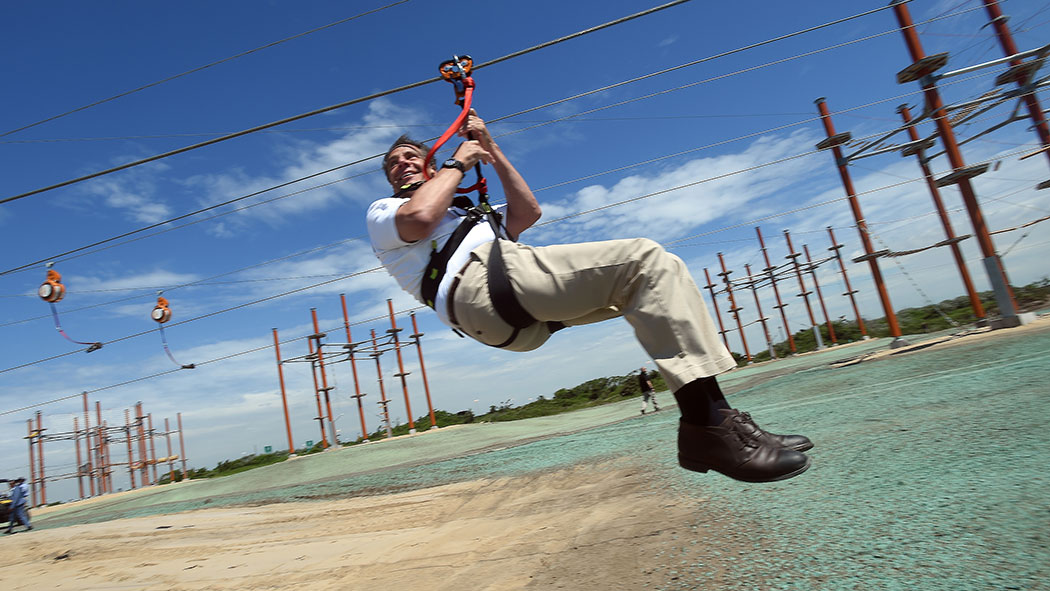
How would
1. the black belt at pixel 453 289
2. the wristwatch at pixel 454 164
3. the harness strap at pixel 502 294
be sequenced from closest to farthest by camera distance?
the harness strap at pixel 502 294 < the black belt at pixel 453 289 < the wristwatch at pixel 454 164

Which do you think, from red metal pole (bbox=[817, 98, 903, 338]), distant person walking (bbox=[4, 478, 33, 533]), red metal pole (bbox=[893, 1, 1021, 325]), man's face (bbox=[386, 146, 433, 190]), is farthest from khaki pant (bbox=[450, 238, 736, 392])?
distant person walking (bbox=[4, 478, 33, 533])

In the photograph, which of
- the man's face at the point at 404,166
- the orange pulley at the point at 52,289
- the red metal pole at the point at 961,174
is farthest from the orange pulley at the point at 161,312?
the red metal pole at the point at 961,174

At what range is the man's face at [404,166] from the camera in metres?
2.64

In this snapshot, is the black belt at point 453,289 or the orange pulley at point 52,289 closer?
the black belt at point 453,289

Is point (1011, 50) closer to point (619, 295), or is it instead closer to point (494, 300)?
point (619, 295)

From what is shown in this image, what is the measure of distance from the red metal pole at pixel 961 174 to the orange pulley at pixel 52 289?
57.9 ft

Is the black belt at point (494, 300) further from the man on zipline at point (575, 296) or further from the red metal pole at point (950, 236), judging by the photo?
the red metal pole at point (950, 236)

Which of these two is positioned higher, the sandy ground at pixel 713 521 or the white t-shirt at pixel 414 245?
the white t-shirt at pixel 414 245

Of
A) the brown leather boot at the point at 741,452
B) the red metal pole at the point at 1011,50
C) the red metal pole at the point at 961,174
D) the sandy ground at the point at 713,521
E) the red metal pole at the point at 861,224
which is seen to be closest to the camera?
the brown leather boot at the point at 741,452

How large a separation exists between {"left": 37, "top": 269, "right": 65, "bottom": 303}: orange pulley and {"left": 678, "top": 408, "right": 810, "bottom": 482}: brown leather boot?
44.8 feet

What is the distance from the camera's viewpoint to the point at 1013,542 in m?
2.29

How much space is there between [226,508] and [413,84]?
32.2 feet

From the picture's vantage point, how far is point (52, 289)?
11.0 m

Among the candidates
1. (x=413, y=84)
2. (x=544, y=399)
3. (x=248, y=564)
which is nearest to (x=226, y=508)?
(x=248, y=564)
